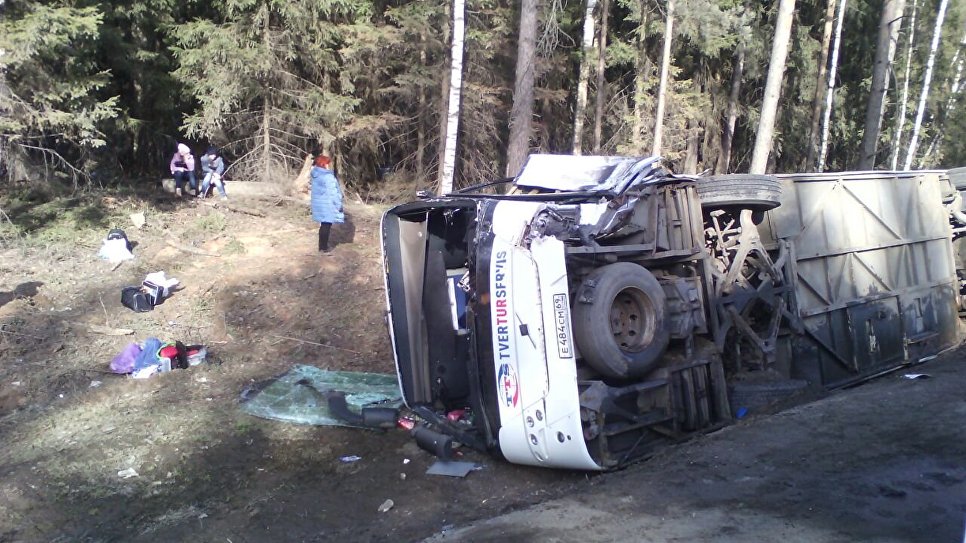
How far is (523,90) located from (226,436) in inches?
392

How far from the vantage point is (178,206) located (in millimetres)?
14500

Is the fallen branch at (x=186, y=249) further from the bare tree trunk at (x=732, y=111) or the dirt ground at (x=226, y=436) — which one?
the bare tree trunk at (x=732, y=111)

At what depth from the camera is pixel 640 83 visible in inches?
→ 816

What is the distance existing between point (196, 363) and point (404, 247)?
309cm

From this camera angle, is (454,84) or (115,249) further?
(454,84)

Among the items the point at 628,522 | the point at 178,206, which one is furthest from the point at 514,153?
the point at 628,522

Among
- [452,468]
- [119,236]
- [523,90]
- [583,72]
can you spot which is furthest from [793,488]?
[583,72]

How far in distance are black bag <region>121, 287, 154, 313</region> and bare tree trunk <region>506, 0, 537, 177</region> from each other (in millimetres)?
7244

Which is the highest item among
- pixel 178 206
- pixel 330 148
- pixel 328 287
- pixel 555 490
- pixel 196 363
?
pixel 330 148

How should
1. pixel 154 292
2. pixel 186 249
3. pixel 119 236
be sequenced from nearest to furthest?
pixel 154 292
pixel 119 236
pixel 186 249

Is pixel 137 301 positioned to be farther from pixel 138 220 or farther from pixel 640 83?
pixel 640 83

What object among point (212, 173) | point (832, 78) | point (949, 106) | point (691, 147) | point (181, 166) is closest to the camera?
point (212, 173)

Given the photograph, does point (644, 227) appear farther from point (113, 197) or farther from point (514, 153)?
point (113, 197)

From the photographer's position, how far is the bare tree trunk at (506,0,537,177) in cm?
1455
